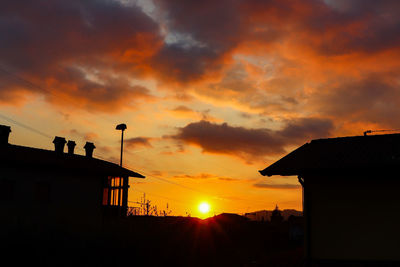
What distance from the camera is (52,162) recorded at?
27.5 metres

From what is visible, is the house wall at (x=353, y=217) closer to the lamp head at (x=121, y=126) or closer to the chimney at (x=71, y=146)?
the chimney at (x=71, y=146)

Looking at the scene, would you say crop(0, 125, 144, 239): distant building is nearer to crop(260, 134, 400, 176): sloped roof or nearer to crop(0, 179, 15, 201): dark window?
crop(0, 179, 15, 201): dark window

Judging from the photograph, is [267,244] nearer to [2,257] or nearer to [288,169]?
[288,169]

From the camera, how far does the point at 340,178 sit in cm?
1628

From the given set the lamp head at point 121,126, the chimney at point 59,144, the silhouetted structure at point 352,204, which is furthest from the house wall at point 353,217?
the lamp head at point 121,126

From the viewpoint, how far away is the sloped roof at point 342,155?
52.1ft

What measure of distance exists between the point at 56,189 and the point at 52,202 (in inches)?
32.3

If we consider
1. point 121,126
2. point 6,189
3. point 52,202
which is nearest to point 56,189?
point 52,202

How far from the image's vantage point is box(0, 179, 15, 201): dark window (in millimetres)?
24875

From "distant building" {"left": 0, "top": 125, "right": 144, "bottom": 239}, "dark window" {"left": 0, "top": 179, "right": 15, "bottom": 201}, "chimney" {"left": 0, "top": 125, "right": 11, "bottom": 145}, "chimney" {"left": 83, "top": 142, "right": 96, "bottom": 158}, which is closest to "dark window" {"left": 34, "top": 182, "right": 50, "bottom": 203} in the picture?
"distant building" {"left": 0, "top": 125, "right": 144, "bottom": 239}

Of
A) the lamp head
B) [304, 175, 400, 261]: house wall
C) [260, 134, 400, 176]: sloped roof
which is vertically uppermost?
the lamp head

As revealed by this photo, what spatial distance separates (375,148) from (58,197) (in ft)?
61.9

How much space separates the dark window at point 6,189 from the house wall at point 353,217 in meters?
16.7

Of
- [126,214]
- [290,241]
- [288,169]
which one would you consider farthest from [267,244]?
[288,169]
